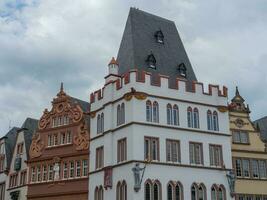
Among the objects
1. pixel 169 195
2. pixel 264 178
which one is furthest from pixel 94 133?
pixel 264 178

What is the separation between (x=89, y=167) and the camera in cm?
4978

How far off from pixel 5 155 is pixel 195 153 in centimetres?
2866

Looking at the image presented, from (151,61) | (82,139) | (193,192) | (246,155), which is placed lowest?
(193,192)

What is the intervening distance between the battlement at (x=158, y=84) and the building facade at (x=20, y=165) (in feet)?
47.0

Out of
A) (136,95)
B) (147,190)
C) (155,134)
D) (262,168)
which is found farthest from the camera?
(262,168)

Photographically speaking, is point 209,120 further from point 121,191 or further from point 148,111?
point 121,191

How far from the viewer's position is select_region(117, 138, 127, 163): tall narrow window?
146 feet

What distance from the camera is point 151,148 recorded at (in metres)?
44.2

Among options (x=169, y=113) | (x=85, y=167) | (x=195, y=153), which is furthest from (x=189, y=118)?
(x=85, y=167)

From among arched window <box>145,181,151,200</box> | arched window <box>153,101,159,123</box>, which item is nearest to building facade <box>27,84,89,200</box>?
arched window <box>145,181,151,200</box>

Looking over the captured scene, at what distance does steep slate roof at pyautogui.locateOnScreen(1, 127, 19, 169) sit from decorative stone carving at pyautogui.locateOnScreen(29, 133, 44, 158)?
24.0 ft

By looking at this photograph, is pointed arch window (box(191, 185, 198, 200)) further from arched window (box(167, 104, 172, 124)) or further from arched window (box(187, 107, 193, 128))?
arched window (box(167, 104, 172, 124))

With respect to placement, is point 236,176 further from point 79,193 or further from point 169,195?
point 79,193

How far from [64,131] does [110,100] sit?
9155mm
